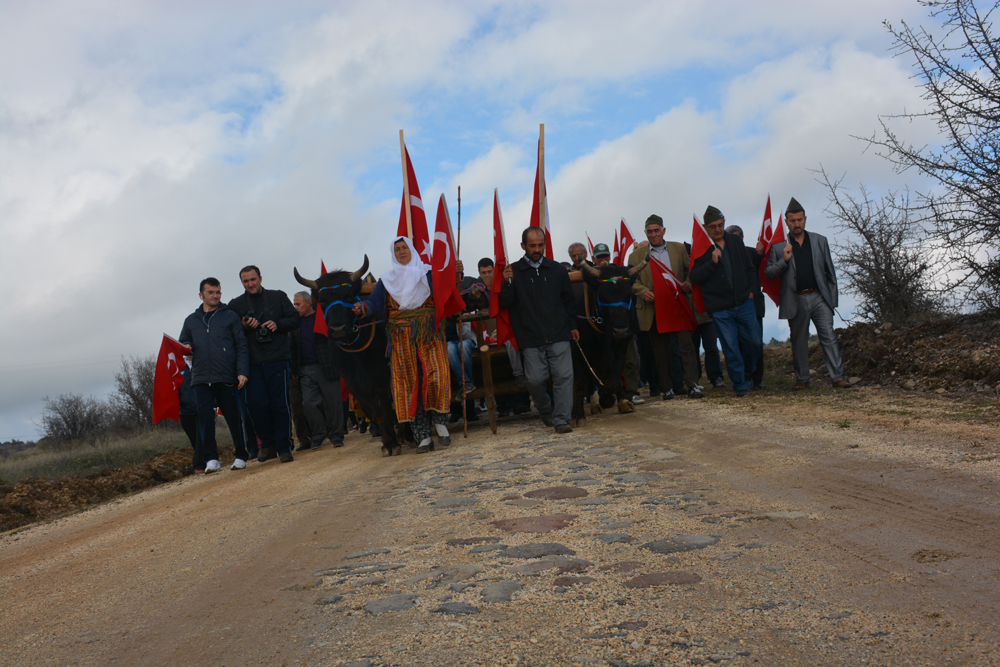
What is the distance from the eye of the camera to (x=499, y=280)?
919 cm

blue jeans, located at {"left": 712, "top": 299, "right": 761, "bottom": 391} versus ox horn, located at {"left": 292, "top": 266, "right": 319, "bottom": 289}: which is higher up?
ox horn, located at {"left": 292, "top": 266, "right": 319, "bottom": 289}

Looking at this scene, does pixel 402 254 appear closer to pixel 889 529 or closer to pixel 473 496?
pixel 473 496

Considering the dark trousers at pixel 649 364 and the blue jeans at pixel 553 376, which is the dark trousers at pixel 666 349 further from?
the blue jeans at pixel 553 376

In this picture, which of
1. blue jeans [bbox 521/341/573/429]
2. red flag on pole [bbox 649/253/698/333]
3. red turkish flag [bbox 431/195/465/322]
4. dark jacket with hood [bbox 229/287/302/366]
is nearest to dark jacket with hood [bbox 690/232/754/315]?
red flag on pole [bbox 649/253/698/333]

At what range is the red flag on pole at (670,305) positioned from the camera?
11.0m

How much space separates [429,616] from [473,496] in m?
2.34

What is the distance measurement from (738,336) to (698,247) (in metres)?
1.28

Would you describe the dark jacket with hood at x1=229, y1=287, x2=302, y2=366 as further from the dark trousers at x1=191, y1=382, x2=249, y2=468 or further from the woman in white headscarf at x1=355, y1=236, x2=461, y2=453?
the woman in white headscarf at x1=355, y1=236, x2=461, y2=453

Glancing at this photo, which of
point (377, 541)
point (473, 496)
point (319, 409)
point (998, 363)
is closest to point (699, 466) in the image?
point (473, 496)

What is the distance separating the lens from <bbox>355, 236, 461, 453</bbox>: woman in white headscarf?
28.7 feet

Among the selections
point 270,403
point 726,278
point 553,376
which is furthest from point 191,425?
point 726,278

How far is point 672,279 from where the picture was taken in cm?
1108

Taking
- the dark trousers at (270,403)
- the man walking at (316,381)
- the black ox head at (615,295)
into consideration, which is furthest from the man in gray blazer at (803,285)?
the dark trousers at (270,403)

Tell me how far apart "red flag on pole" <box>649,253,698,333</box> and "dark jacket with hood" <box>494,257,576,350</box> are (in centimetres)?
236
